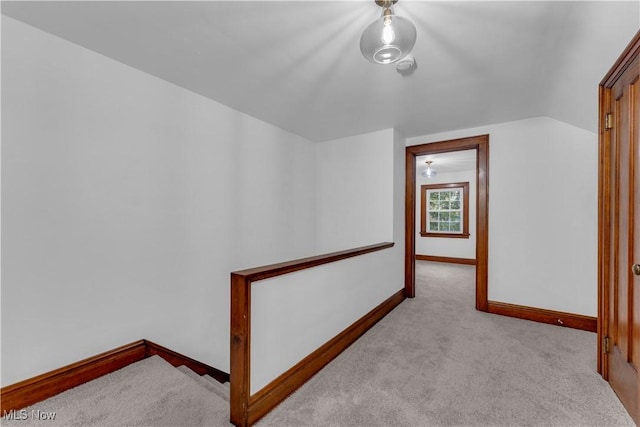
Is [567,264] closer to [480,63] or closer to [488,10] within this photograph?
[480,63]

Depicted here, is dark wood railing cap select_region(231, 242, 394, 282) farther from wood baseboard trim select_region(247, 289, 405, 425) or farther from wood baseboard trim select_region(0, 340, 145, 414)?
wood baseboard trim select_region(0, 340, 145, 414)

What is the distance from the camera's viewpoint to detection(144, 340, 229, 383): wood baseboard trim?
202 cm

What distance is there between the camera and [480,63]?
1.89 m

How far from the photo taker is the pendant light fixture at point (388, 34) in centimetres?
129

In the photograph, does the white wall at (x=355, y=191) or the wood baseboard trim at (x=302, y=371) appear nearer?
the wood baseboard trim at (x=302, y=371)

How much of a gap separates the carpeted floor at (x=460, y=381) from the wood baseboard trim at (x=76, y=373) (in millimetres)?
1135

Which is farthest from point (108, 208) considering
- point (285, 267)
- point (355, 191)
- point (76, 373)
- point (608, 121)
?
point (608, 121)

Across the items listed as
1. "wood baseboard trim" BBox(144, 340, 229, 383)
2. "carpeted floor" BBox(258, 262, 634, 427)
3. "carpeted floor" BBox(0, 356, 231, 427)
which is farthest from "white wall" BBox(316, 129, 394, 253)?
"carpeted floor" BBox(0, 356, 231, 427)

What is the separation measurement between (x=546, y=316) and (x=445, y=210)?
171 inches

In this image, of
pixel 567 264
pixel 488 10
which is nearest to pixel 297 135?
pixel 488 10

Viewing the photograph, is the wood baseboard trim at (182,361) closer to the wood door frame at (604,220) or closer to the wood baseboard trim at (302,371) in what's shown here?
the wood baseboard trim at (302,371)

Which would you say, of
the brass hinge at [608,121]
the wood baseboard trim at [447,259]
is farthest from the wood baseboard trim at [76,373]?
the wood baseboard trim at [447,259]

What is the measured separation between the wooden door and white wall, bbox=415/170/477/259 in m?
4.80

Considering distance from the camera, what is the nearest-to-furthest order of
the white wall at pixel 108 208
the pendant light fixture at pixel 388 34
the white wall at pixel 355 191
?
the pendant light fixture at pixel 388 34 < the white wall at pixel 108 208 < the white wall at pixel 355 191
